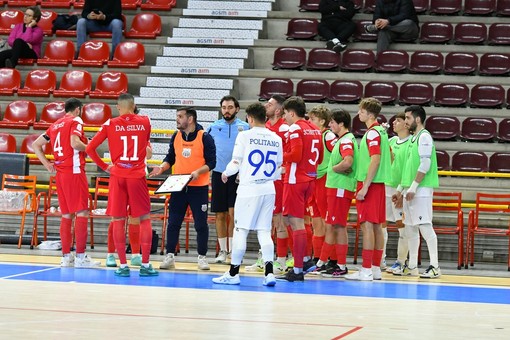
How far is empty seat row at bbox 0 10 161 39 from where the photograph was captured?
18.6m

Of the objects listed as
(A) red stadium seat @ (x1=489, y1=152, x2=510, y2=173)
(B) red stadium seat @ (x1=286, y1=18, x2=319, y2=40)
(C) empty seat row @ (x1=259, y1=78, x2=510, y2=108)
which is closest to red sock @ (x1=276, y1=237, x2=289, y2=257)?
(A) red stadium seat @ (x1=489, y1=152, x2=510, y2=173)

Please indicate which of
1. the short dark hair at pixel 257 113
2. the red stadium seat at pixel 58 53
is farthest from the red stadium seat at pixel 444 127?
the red stadium seat at pixel 58 53

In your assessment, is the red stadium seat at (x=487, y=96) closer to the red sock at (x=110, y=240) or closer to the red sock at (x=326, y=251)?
the red sock at (x=326, y=251)

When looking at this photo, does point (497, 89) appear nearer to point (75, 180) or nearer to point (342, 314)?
point (75, 180)

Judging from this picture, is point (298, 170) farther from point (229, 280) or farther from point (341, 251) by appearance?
point (229, 280)

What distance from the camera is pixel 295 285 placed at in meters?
9.98

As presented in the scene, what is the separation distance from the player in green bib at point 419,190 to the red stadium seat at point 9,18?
1055 centimetres

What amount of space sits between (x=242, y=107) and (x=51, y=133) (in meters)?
5.74

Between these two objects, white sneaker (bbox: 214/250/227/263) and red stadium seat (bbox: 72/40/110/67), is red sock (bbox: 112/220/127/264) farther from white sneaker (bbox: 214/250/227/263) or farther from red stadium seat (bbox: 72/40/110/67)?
red stadium seat (bbox: 72/40/110/67)

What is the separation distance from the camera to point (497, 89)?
621 inches

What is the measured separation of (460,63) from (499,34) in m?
1.12

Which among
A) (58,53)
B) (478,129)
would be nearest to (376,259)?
(478,129)

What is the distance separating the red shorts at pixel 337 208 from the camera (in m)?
10.6

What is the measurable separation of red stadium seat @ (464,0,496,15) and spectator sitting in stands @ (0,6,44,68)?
26.4 feet
